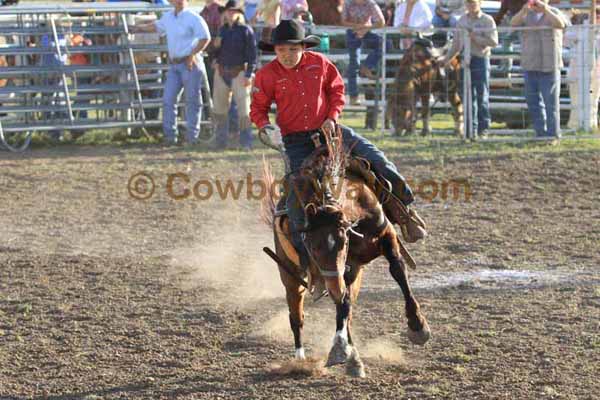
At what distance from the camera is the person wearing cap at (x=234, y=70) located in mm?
14969

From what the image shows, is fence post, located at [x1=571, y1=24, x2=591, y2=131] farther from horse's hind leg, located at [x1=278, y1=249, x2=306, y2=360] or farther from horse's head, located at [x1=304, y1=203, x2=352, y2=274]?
horse's head, located at [x1=304, y1=203, x2=352, y2=274]

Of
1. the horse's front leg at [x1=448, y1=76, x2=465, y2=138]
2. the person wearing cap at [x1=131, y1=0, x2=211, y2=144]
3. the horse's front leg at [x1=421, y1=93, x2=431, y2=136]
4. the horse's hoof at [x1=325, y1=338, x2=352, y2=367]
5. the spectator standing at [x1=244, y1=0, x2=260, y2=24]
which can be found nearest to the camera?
the horse's hoof at [x1=325, y1=338, x2=352, y2=367]

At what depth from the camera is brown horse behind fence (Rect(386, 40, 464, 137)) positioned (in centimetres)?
1552

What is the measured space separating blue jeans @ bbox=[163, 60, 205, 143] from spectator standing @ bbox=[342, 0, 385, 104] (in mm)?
2246

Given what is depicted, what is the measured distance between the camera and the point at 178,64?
15.6 metres

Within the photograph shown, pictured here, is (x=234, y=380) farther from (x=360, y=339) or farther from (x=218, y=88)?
(x=218, y=88)

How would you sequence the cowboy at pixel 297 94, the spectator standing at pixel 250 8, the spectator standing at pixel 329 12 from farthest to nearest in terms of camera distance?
the spectator standing at pixel 250 8, the spectator standing at pixel 329 12, the cowboy at pixel 297 94

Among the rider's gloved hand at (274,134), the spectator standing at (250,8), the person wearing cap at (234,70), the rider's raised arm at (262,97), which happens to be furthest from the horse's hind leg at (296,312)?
the spectator standing at (250,8)

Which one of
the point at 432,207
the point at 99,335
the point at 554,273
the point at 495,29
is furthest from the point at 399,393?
the point at 495,29

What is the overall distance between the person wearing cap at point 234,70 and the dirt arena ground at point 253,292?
1.51 meters

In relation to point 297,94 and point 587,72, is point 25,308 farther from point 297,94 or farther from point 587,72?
point 587,72

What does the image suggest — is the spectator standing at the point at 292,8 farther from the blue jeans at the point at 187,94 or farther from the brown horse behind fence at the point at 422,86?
the brown horse behind fence at the point at 422,86

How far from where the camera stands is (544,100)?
49.0ft

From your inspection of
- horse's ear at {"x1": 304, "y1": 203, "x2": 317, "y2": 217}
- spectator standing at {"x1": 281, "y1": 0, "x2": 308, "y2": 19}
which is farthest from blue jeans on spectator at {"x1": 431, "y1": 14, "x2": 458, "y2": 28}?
horse's ear at {"x1": 304, "y1": 203, "x2": 317, "y2": 217}
